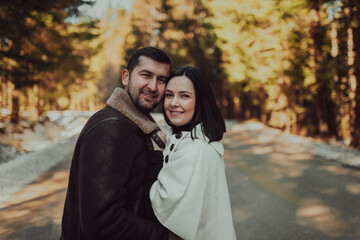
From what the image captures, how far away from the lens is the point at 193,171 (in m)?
1.81

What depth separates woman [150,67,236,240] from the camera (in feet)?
5.79

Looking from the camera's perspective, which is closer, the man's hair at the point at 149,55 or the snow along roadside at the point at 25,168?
the man's hair at the point at 149,55

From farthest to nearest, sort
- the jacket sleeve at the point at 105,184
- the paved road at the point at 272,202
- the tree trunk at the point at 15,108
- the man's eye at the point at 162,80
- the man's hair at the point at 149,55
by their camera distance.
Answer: the tree trunk at the point at 15,108 → the paved road at the point at 272,202 → the man's eye at the point at 162,80 → the man's hair at the point at 149,55 → the jacket sleeve at the point at 105,184

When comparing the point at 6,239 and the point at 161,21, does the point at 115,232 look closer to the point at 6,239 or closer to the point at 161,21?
the point at 6,239

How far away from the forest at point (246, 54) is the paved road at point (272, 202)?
465 centimetres

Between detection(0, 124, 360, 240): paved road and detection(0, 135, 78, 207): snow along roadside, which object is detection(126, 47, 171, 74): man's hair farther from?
detection(0, 135, 78, 207): snow along roadside

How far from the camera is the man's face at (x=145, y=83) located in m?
2.21

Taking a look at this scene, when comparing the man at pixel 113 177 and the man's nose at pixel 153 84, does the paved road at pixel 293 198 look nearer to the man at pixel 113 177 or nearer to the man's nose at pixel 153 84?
the man at pixel 113 177

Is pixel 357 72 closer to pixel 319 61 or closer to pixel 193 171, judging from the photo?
pixel 319 61

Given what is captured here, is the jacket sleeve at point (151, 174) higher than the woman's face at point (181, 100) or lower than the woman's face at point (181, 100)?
lower

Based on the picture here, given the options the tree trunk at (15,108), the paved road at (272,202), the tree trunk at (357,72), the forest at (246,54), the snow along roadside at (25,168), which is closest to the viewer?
the paved road at (272,202)

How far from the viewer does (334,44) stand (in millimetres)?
13062

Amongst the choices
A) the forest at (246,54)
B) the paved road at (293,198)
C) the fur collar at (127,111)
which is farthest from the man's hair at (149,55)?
the forest at (246,54)

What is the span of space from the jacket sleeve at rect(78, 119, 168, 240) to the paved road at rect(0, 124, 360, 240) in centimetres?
318
